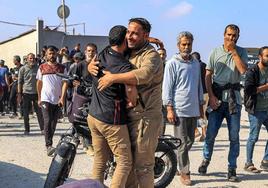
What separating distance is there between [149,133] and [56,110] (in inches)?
164

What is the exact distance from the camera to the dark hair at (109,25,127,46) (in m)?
4.47

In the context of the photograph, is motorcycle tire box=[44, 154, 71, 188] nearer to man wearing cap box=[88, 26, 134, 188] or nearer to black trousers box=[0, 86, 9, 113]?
man wearing cap box=[88, 26, 134, 188]

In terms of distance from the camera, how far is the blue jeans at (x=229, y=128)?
652 centimetres

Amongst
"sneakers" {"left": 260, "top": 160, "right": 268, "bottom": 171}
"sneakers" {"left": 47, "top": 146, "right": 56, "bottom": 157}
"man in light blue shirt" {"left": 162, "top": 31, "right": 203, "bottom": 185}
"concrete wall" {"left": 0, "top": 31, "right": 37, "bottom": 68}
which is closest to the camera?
"man in light blue shirt" {"left": 162, "top": 31, "right": 203, "bottom": 185}

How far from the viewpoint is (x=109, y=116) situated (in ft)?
14.8

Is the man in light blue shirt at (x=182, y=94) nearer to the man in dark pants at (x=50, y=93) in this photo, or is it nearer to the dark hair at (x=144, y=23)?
the dark hair at (x=144, y=23)

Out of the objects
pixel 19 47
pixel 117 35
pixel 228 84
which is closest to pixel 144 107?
pixel 117 35

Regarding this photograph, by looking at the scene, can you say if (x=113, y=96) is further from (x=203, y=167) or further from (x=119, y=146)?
(x=203, y=167)

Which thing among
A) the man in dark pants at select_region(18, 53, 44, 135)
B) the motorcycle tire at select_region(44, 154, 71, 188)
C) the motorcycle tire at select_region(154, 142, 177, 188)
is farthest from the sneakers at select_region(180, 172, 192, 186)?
the man in dark pants at select_region(18, 53, 44, 135)

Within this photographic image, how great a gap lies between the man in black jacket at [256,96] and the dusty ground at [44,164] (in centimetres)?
52

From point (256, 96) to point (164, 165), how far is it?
1991 millimetres

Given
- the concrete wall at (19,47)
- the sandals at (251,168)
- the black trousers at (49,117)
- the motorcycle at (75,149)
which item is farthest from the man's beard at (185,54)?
the concrete wall at (19,47)

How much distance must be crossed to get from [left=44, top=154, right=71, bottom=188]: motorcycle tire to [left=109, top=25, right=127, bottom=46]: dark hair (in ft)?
4.72

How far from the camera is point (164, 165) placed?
241 inches
